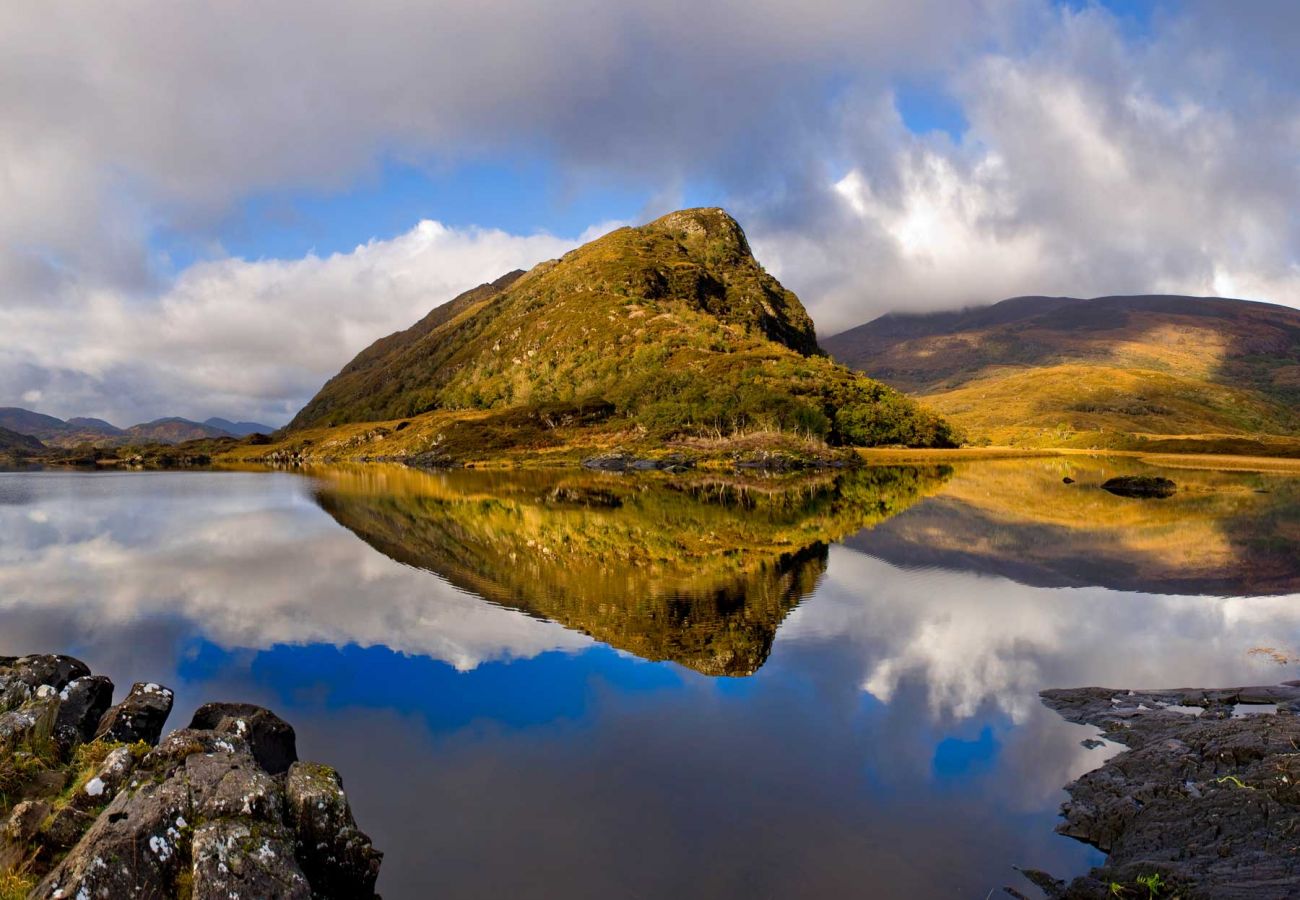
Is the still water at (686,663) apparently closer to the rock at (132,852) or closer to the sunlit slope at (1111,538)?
the sunlit slope at (1111,538)

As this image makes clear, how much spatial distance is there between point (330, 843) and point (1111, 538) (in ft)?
137

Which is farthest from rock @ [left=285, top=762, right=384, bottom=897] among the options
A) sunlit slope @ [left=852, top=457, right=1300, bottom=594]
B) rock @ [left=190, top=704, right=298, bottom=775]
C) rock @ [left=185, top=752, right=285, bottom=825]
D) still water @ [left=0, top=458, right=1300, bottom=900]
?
sunlit slope @ [left=852, top=457, right=1300, bottom=594]

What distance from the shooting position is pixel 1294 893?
763 cm

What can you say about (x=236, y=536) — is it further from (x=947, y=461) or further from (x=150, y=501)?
(x=947, y=461)

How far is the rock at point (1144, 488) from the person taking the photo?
61.8 meters

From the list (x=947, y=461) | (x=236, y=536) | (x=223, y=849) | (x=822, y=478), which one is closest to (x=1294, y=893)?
(x=223, y=849)

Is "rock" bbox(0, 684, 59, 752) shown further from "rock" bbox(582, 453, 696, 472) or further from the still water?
"rock" bbox(582, 453, 696, 472)

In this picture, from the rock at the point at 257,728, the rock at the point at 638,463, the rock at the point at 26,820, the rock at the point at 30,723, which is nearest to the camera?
the rock at the point at 26,820

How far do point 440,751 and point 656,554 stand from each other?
1997cm

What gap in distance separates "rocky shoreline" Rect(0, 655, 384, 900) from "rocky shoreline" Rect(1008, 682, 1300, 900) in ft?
29.7

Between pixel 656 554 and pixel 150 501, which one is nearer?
pixel 656 554

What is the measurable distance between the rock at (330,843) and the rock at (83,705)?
6.55 metres

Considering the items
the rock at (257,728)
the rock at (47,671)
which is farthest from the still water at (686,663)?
the rock at (47,671)

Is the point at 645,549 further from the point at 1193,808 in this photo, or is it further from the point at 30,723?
the point at 1193,808
